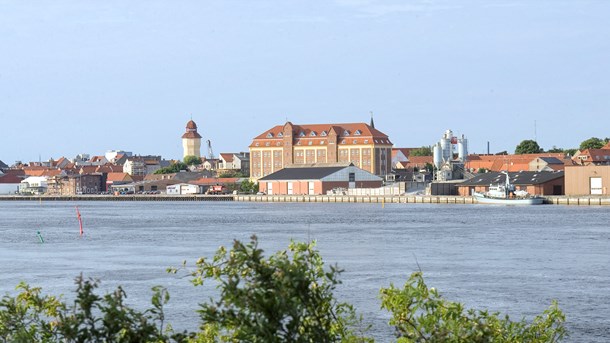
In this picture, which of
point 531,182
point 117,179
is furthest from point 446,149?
point 117,179

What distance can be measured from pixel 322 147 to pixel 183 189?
2285 centimetres

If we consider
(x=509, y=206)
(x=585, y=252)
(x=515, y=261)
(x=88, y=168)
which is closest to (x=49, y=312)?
(x=515, y=261)

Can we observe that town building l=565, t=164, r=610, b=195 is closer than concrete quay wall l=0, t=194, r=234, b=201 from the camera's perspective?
Yes

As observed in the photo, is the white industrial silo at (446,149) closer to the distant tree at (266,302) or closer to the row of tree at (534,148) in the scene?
the row of tree at (534,148)

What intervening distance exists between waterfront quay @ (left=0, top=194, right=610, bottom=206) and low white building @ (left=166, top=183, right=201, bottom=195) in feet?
15.6

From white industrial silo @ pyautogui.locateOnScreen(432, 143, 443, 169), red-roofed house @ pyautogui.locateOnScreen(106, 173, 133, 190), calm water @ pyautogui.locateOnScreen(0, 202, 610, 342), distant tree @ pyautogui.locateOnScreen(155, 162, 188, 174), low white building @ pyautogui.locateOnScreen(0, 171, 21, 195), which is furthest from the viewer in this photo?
distant tree @ pyautogui.locateOnScreen(155, 162, 188, 174)

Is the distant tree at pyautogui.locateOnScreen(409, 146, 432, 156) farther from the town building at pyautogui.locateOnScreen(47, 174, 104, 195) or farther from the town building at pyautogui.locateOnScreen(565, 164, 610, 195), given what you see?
the town building at pyautogui.locateOnScreen(565, 164, 610, 195)

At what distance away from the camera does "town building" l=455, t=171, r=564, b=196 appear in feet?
348

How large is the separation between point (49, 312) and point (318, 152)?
5426 inches

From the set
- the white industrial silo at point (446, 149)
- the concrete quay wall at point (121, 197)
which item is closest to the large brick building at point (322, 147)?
the concrete quay wall at point (121, 197)

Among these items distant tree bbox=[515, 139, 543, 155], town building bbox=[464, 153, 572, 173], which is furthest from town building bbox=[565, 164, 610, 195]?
distant tree bbox=[515, 139, 543, 155]

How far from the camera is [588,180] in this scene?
99250mm

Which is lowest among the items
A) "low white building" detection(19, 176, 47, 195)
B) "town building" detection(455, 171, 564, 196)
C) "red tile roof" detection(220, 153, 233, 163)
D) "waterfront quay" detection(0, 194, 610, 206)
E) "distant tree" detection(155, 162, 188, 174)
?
"waterfront quay" detection(0, 194, 610, 206)

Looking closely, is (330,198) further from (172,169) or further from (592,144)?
(172,169)
